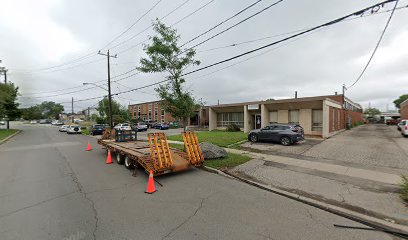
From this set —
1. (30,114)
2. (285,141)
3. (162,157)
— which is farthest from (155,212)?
(30,114)

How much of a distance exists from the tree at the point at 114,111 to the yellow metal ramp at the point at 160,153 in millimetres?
33580

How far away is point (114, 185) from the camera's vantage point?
18.6ft

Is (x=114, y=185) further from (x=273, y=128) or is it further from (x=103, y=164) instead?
(x=273, y=128)

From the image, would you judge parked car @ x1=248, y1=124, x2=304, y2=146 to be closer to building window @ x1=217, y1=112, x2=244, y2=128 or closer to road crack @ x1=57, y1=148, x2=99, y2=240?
building window @ x1=217, y1=112, x2=244, y2=128

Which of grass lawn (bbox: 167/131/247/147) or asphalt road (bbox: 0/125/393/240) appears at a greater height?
grass lawn (bbox: 167/131/247/147)

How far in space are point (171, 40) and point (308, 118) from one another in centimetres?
1602

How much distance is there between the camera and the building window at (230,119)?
24.1 metres

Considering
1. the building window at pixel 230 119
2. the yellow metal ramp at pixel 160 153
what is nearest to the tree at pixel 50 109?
the building window at pixel 230 119

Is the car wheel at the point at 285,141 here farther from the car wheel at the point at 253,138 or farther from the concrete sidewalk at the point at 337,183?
the concrete sidewalk at the point at 337,183

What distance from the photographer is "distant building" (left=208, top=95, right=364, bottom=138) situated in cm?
1734

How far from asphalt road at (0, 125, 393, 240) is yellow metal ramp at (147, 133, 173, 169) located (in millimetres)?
519

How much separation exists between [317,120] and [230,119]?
10.00m

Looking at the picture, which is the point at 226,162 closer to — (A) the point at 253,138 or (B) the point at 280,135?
(B) the point at 280,135

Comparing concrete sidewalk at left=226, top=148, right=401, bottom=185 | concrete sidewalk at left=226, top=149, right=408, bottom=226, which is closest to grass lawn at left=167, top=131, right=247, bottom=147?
concrete sidewalk at left=226, top=148, right=401, bottom=185
